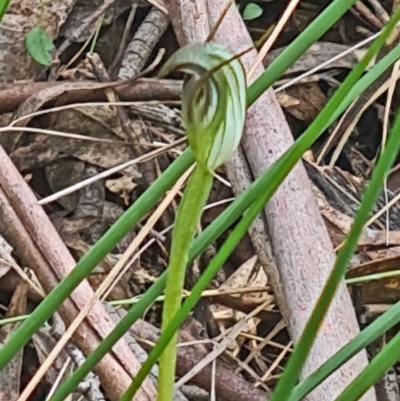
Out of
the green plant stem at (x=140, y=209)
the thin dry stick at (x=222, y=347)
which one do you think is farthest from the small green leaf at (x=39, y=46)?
the green plant stem at (x=140, y=209)

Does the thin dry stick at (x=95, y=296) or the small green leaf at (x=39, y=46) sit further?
the small green leaf at (x=39, y=46)

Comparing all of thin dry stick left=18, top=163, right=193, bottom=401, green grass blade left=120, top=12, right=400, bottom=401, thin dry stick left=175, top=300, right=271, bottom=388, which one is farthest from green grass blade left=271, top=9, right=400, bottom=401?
thin dry stick left=175, top=300, right=271, bottom=388

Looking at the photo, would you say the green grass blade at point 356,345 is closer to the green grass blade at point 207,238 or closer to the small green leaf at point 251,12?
the green grass blade at point 207,238

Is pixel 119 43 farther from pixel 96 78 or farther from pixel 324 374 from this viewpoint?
pixel 324 374

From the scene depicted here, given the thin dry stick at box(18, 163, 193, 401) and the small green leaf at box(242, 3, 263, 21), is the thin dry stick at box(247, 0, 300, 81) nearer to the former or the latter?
the thin dry stick at box(18, 163, 193, 401)

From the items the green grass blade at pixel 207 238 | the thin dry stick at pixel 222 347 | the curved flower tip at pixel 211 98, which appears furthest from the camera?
the thin dry stick at pixel 222 347

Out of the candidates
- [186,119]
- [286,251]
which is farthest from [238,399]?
[186,119]

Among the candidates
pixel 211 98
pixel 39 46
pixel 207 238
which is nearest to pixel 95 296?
pixel 207 238
